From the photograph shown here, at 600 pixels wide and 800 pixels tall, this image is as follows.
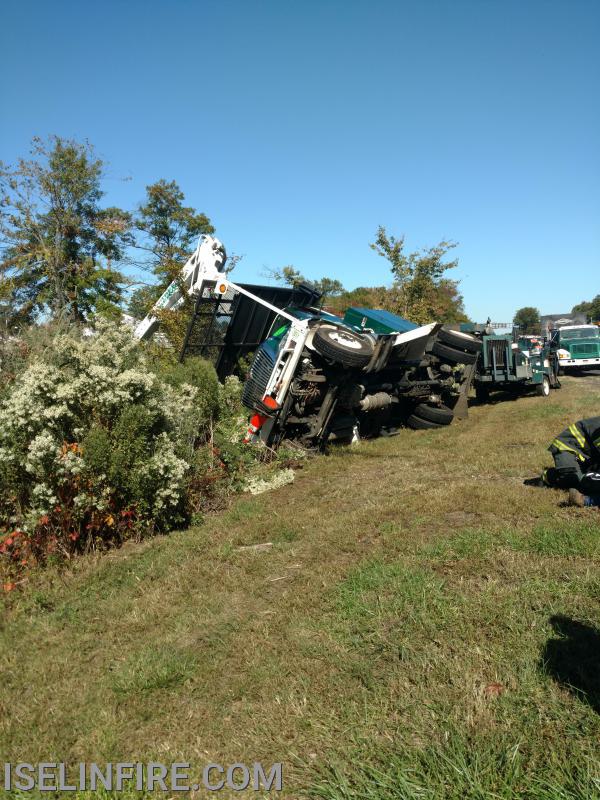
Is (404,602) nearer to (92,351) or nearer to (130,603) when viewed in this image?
(130,603)

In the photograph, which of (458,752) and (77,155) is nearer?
(458,752)

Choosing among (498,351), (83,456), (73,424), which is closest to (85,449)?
(83,456)

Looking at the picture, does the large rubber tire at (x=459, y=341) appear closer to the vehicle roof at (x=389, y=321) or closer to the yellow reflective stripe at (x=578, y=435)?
the vehicle roof at (x=389, y=321)

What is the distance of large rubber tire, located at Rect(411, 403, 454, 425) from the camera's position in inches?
410

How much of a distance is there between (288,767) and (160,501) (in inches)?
123

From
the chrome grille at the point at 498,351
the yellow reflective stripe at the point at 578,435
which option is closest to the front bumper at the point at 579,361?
the chrome grille at the point at 498,351

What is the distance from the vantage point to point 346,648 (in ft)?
10.3

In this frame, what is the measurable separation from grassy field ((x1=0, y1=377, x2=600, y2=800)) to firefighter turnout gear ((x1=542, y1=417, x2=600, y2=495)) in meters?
0.22

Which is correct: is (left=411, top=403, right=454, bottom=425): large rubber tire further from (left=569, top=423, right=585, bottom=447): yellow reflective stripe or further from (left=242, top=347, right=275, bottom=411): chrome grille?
(left=569, top=423, right=585, bottom=447): yellow reflective stripe

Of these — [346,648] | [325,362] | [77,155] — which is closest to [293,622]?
[346,648]

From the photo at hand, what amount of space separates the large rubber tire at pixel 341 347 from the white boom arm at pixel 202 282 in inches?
19.2

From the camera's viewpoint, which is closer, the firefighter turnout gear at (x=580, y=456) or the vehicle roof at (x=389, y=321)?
the firefighter turnout gear at (x=580, y=456)

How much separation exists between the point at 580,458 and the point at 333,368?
145 inches

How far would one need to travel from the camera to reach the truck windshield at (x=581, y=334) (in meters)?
23.5
